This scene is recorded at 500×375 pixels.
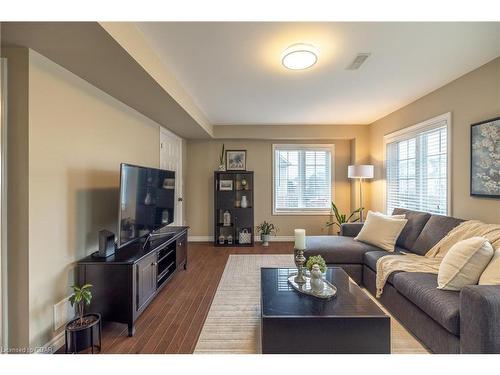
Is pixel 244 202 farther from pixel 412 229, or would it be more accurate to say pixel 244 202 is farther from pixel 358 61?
pixel 358 61

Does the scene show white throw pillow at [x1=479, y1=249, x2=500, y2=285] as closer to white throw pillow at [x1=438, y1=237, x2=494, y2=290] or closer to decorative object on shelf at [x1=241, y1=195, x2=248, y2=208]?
white throw pillow at [x1=438, y1=237, x2=494, y2=290]

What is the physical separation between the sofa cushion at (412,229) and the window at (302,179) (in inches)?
86.1

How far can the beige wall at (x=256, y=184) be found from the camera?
17.0ft

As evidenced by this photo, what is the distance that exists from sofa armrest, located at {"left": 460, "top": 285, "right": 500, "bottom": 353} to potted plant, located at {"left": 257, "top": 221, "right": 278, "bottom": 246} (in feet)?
12.0

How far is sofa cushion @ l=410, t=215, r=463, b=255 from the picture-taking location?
248cm

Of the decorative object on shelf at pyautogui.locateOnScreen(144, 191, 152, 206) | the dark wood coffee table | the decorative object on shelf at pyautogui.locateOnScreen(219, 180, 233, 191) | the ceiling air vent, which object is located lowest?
the dark wood coffee table

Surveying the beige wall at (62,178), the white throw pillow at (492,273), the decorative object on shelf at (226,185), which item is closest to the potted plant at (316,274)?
the white throw pillow at (492,273)

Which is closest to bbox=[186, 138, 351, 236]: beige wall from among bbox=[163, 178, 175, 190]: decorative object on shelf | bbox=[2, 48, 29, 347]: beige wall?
bbox=[163, 178, 175, 190]: decorative object on shelf

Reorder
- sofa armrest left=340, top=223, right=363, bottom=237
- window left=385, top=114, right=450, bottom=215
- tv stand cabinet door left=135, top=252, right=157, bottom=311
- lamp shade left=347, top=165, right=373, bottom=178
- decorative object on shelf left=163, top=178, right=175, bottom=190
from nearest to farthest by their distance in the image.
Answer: tv stand cabinet door left=135, top=252, right=157, bottom=311 → window left=385, top=114, right=450, bottom=215 → decorative object on shelf left=163, top=178, right=175, bottom=190 → sofa armrest left=340, top=223, right=363, bottom=237 → lamp shade left=347, top=165, right=373, bottom=178

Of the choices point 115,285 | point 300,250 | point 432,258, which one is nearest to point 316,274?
point 300,250
